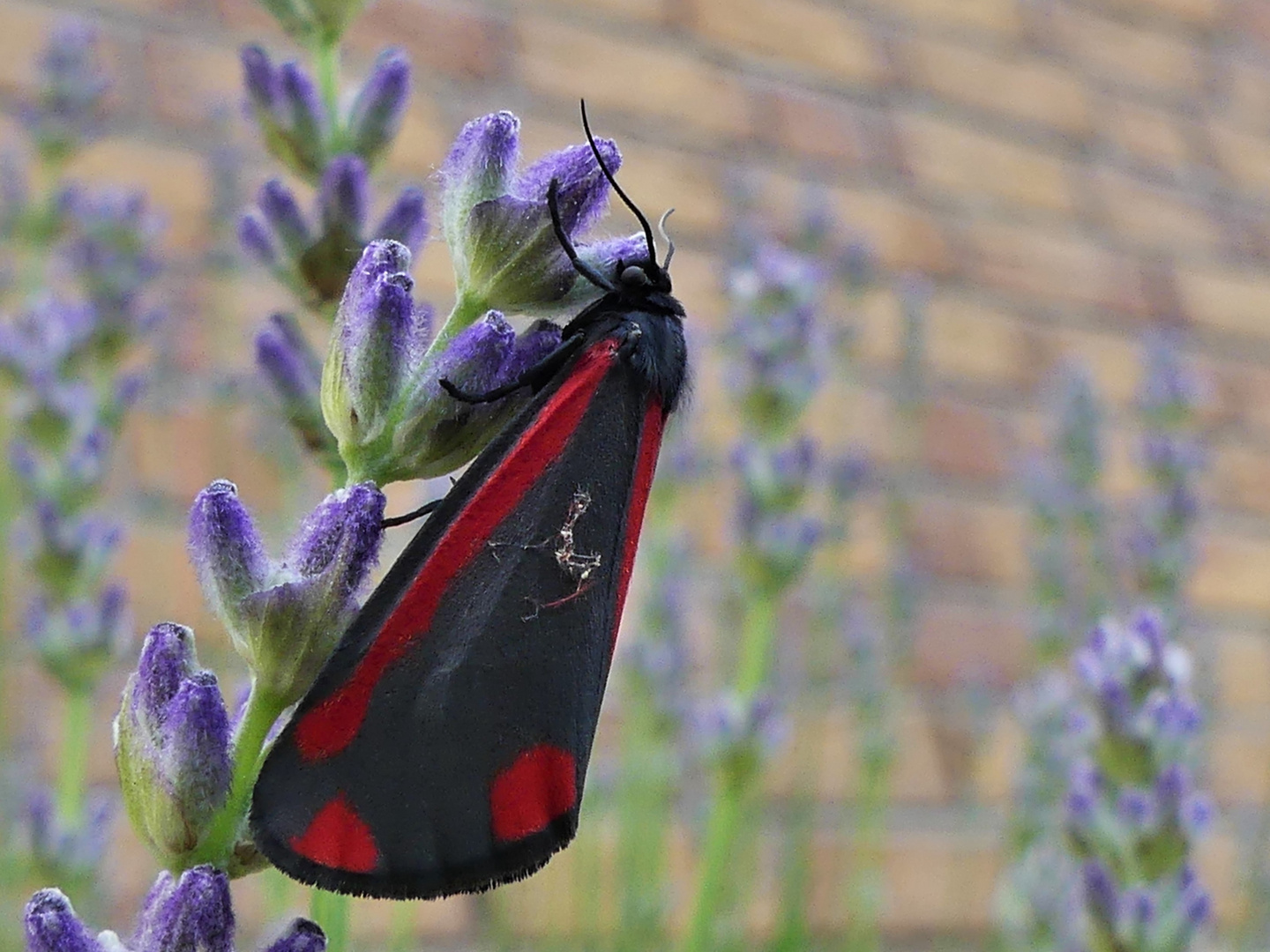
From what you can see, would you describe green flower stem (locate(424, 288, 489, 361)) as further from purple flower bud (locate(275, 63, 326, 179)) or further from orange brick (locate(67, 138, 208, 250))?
orange brick (locate(67, 138, 208, 250))

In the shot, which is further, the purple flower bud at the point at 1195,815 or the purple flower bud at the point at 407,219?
the purple flower bud at the point at 1195,815

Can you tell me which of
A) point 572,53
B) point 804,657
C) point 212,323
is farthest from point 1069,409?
point 212,323

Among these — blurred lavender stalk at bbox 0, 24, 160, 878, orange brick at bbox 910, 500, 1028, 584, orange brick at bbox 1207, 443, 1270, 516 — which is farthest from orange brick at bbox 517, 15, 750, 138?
orange brick at bbox 1207, 443, 1270, 516

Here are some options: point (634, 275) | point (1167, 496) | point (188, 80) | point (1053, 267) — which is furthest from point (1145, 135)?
point (634, 275)

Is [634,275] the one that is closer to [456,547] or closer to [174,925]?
[456,547]

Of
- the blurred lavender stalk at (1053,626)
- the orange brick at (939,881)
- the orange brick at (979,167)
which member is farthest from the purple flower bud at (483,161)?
the orange brick at (979,167)

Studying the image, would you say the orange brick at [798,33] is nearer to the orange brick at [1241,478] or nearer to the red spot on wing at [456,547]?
the orange brick at [1241,478]
